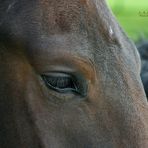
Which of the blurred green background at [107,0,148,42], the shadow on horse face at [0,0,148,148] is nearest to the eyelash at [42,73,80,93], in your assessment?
the shadow on horse face at [0,0,148,148]

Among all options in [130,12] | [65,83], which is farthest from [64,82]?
[130,12]

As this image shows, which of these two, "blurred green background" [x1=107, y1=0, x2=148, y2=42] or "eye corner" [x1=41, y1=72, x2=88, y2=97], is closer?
"eye corner" [x1=41, y1=72, x2=88, y2=97]

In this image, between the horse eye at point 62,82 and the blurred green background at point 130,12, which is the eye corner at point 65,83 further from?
the blurred green background at point 130,12

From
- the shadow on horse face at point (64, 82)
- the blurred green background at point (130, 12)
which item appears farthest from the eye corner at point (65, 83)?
the blurred green background at point (130, 12)

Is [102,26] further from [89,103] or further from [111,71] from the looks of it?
[89,103]

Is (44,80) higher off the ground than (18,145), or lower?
higher

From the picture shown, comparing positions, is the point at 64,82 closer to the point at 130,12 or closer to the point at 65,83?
the point at 65,83

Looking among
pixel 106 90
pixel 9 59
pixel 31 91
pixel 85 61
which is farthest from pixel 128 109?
pixel 9 59

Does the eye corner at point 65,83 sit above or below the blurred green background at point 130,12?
above

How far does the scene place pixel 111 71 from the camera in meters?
2.27

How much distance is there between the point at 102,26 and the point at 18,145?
654 mm

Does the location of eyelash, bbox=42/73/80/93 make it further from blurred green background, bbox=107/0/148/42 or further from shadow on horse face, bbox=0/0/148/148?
blurred green background, bbox=107/0/148/42

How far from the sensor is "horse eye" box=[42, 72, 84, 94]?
2229mm

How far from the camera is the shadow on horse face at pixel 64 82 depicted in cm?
224
